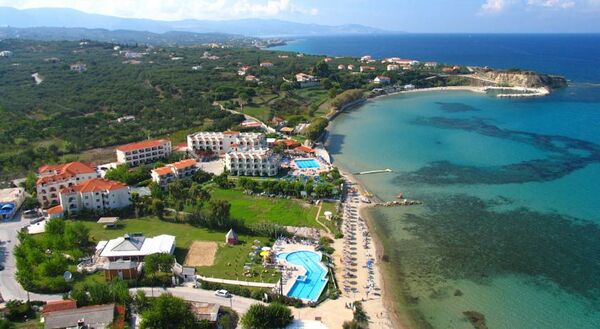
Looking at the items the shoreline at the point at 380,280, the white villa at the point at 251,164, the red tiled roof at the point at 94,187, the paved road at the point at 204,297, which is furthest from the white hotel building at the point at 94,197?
the shoreline at the point at 380,280

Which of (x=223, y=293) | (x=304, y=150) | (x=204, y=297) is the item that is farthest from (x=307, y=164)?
(x=204, y=297)

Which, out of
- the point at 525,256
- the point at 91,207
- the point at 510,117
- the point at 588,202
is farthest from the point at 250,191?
the point at 510,117

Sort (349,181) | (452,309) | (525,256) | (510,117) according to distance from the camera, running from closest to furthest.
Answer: (452,309) → (525,256) → (349,181) → (510,117)

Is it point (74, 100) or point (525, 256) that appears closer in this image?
point (525, 256)

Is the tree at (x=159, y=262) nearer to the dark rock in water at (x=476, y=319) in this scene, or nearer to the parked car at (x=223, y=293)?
the parked car at (x=223, y=293)

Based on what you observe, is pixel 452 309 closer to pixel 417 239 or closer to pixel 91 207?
pixel 417 239

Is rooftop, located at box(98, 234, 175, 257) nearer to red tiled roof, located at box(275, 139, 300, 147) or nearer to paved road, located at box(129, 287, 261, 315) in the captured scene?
paved road, located at box(129, 287, 261, 315)

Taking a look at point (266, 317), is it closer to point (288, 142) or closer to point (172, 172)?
point (172, 172)
